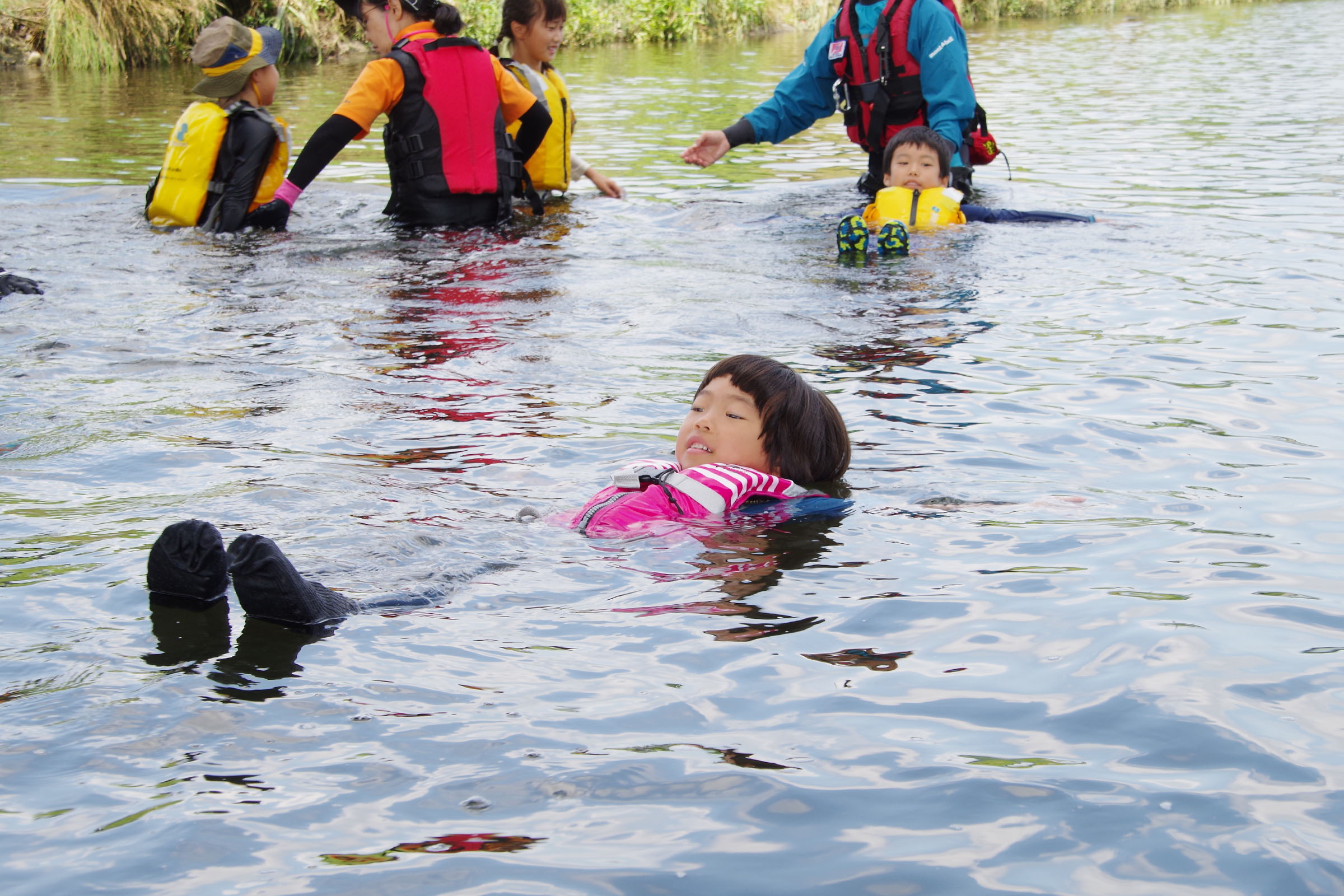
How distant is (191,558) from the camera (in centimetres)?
306

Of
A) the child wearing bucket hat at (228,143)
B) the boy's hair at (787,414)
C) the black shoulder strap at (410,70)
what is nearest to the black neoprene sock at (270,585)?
the boy's hair at (787,414)

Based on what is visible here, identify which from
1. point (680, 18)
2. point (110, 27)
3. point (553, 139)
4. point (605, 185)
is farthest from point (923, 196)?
point (680, 18)

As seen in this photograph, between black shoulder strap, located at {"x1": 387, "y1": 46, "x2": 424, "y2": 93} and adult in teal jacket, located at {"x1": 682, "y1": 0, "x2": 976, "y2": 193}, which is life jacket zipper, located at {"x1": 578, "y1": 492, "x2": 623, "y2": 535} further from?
adult in teal jacket, located at {"x1": 682, "y1": 0, "x2": 976, "y2": 193}

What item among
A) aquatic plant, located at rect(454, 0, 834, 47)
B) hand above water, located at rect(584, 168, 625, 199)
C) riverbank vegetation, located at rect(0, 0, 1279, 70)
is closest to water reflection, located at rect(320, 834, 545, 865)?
hand above water, located at rect(584, 168, 625, 199)

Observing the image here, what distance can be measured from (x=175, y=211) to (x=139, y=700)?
6.77m

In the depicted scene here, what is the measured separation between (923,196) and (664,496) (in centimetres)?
520

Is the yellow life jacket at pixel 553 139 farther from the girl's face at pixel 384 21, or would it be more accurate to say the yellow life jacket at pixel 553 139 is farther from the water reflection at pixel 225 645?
the water reflection at pixel 225 645

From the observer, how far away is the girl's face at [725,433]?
165 inches

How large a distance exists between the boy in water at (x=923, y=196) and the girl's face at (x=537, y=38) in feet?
8.57

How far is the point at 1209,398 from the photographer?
16.9ft

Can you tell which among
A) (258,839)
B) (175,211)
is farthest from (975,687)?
(175,211)

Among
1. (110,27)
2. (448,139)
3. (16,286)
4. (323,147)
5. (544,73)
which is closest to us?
(16,286)

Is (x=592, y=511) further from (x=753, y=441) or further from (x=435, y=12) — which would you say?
(x=435, y=12)

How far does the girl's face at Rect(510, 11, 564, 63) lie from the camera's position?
371 inches
